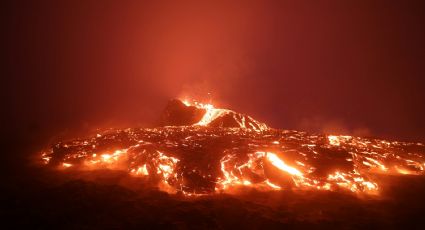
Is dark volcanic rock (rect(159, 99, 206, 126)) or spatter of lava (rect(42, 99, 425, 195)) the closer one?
spatter of lava (rect(42, 99, 425, 195))

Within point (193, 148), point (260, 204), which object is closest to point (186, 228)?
point (260, 204)

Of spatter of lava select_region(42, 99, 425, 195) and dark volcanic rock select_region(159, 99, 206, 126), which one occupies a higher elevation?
dark volcanic rock select_region(159, 99, 206, 126)

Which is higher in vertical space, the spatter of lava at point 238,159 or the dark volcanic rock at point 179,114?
the dark volcanic rock at point 179,114

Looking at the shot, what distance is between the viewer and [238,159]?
1734cm

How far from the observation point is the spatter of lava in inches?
609

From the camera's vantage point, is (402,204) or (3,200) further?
(402,204)

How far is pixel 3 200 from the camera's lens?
502 inches

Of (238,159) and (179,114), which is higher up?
(179,114)

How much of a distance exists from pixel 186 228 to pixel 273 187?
6.15 m

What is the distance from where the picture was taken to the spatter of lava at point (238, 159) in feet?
50.8

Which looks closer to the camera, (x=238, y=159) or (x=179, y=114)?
(x=238, y=159)

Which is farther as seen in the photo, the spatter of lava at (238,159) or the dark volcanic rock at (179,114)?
the dark volcanic rock at (179,114)

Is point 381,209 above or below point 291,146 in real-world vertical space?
below

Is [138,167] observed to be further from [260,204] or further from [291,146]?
[291,146]
